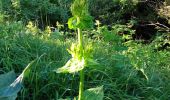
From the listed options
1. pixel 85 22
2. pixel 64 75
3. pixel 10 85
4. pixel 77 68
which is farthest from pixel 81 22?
pixel 64 75

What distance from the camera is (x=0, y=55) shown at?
3199mm

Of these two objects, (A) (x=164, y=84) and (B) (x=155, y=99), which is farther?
(A) (x=164, y=84)

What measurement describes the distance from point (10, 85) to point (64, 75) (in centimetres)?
58

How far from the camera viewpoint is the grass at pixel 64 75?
2.87 meters

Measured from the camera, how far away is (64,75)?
2971 millimetres

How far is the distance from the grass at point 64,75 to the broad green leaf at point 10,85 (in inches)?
9.9

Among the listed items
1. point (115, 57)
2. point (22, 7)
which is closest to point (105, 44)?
point (115, 57)

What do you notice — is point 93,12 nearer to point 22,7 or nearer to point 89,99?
point 22,7

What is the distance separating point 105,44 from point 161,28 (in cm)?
291

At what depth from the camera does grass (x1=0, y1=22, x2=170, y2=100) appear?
2.87m

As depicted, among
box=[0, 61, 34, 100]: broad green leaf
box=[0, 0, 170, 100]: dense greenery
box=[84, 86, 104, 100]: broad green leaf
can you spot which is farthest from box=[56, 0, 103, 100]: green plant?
box=[0, 61, 34, 100]: broad green leaf

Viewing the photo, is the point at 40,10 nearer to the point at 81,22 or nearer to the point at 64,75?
the point at 64,75

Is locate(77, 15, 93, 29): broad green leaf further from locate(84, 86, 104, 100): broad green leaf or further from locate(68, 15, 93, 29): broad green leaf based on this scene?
locate(84, 86, 104, 100): broad green leaf

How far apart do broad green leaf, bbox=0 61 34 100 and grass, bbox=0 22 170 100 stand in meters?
0.25
